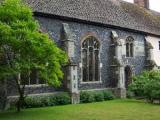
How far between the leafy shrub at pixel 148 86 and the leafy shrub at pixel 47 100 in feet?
18.3

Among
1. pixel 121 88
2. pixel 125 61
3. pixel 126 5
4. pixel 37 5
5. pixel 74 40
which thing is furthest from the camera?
pixel 126 5

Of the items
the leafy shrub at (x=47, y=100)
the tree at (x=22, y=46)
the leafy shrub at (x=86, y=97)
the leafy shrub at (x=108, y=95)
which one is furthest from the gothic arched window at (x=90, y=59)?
the tree at (x=22, y=46)

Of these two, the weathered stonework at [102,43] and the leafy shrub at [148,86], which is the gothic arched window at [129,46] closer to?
the weathered stonework at [102,43]

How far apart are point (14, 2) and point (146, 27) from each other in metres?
19.1

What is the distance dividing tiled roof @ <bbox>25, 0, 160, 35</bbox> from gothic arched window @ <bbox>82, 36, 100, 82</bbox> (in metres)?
1.84

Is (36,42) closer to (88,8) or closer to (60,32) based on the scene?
(60,32)

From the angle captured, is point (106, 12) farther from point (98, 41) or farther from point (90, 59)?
point (90, 59)

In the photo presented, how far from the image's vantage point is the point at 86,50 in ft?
89.4

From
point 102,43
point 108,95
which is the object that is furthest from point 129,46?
Answer: point 108,95

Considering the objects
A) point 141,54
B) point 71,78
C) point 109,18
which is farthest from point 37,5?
point 141,54

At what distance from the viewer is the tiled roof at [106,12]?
24.8m

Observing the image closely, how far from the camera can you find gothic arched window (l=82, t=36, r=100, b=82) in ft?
88.6

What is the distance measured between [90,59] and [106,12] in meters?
5.40

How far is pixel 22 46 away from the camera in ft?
57.5
